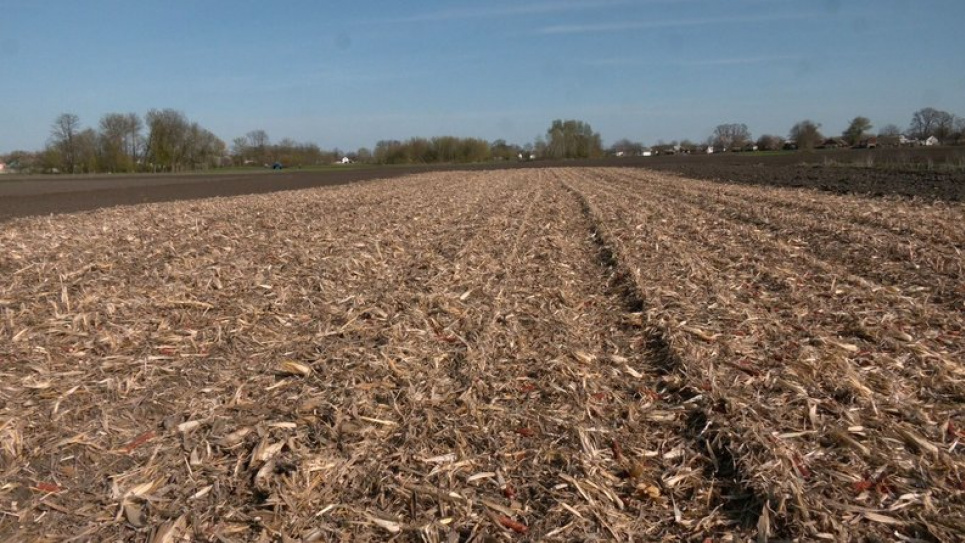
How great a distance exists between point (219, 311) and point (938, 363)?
763 cm

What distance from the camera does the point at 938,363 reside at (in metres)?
5.82

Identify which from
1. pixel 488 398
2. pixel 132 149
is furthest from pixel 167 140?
pixel 488 398

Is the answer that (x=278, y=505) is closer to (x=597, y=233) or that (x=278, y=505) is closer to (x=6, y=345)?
(x=6, y=345)

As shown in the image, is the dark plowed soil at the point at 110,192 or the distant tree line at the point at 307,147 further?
the distant tree line at the point at 307,147

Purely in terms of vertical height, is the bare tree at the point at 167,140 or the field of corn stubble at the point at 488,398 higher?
the bare tree at the point at 167,140

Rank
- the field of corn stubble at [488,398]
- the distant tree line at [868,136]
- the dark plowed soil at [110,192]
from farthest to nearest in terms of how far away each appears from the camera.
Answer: the distant tree line at [868,136]
the dark plowed soil at [110,192]
the field of corn stubble at [488,398]

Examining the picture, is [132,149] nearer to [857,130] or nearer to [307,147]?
[307,147]

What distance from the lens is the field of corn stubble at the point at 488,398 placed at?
12.8 ft

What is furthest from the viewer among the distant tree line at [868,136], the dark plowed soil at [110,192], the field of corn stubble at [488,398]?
the distant tree line at [868,136]

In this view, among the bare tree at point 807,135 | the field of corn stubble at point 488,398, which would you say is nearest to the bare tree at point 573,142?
the bare tree at point 807,135

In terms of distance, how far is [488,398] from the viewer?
18.1 feet

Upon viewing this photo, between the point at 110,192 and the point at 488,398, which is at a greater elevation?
the point at 110,192

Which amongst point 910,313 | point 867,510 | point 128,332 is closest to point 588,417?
point 867,510

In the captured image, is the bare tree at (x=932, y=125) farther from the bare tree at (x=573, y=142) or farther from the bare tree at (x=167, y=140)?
the bare tree at (x=167, y=140)
